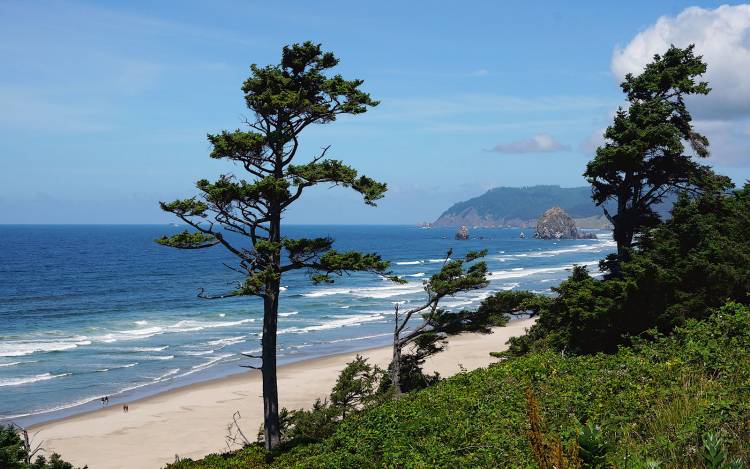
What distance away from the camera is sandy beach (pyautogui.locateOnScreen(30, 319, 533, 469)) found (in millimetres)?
24391

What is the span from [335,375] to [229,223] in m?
20.8

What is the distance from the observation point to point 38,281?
80.1m

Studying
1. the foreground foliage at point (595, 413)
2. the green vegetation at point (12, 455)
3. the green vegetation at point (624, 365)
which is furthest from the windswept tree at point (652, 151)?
the green vegetation at point (12, 455)

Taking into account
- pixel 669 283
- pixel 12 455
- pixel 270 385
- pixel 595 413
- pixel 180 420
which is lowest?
pixel 180 420

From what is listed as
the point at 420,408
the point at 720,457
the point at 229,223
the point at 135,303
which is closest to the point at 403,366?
the point at 229,223

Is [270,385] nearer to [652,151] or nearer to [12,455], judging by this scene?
[12,455]

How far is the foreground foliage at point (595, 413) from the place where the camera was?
5.55 metres

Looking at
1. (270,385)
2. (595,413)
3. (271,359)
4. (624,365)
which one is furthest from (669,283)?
(270,385)

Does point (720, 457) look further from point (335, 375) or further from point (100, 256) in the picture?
point (100, 256)

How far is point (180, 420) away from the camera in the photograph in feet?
93.5

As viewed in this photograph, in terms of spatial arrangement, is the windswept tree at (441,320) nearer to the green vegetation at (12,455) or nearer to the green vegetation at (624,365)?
the green vegetation at (624,365)

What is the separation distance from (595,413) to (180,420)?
24.9 meters

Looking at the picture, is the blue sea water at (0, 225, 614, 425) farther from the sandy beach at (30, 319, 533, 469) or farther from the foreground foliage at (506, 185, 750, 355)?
the foreground foliage at (506, 185, 750, 355)

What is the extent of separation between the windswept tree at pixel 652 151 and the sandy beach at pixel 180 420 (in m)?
11.7
